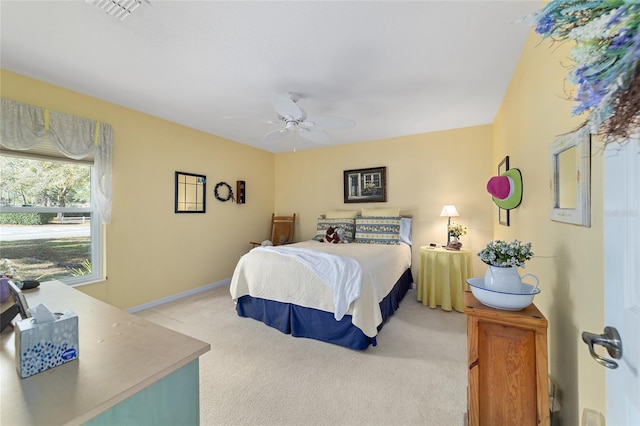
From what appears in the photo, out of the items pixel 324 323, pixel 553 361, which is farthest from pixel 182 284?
pixel 553 361

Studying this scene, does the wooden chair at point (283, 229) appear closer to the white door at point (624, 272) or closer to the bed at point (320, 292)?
the bed at point (320, 292)

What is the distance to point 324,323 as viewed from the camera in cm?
234

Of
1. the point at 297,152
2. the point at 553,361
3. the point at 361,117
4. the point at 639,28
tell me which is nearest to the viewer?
the point at 639,28

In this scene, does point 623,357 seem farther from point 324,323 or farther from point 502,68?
point 502,68

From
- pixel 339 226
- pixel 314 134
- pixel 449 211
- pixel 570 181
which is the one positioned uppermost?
pixel 314 134

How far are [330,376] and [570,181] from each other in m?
1.87

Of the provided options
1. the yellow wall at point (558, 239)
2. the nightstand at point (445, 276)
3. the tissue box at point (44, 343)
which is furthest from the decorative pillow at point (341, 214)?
the tissue box at point (44, 343)

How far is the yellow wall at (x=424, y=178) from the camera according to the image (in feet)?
11.6

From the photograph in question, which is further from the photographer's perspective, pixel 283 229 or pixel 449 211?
pixel 283 229

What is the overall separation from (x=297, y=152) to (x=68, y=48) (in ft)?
11.2

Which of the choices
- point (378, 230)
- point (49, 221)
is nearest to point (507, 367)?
point (378, 230)

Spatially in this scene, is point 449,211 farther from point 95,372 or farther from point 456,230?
point 95,372

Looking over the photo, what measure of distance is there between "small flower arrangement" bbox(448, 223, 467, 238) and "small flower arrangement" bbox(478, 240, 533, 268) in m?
2.23

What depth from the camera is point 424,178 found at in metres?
3.87
